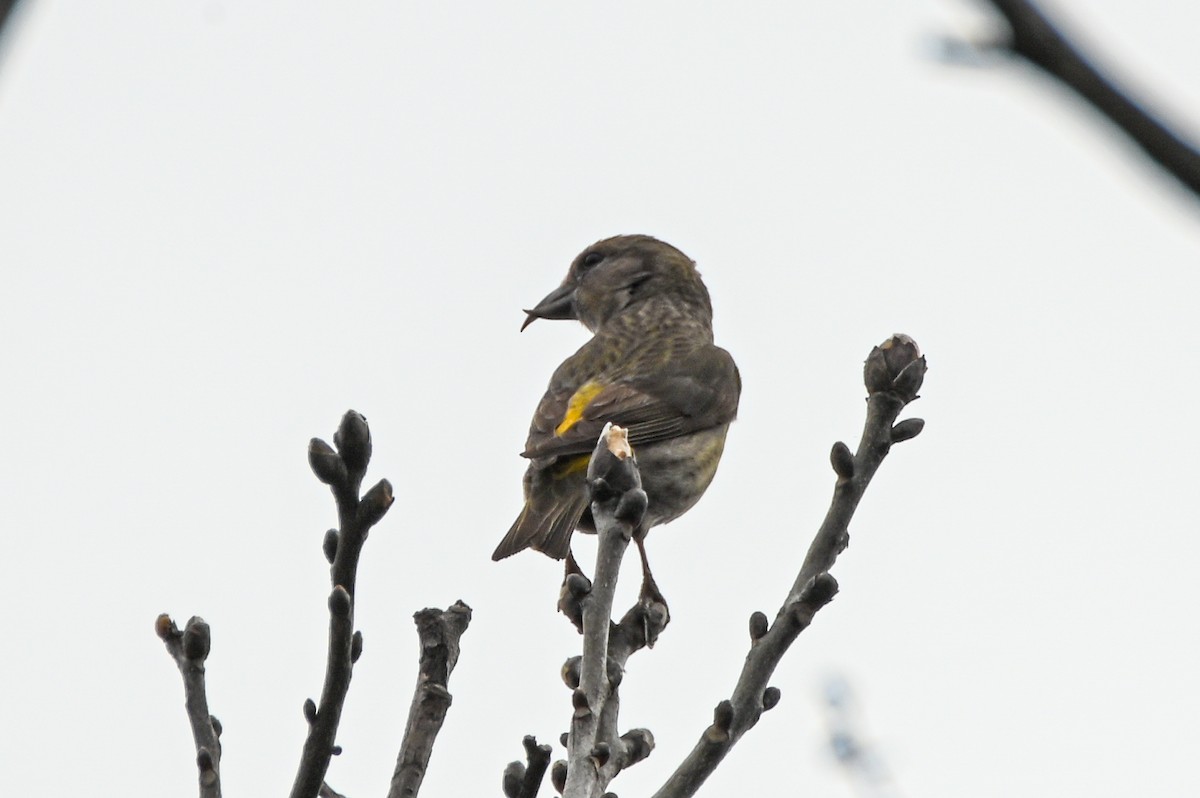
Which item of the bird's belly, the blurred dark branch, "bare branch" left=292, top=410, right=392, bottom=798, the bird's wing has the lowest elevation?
the blurred dark branch

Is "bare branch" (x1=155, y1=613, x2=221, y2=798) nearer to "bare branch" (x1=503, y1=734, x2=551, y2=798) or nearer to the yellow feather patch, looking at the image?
"bare branch" (x1=503, y1=734, x2=551, y2=798)

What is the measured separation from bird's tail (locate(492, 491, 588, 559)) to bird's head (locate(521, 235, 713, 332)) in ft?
10.0

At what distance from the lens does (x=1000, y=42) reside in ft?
3.87

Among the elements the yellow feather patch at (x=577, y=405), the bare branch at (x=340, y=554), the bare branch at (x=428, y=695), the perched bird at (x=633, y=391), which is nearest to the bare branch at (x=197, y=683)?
the bare branch at (x=340, y=554)

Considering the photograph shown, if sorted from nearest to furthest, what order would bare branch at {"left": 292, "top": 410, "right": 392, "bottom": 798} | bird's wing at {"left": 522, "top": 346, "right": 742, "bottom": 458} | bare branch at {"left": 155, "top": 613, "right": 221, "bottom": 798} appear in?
bare branch at {"left": 292, "top": 410, "right": 392, "bottom": 798} < bare branch at {"left": 155, "top": 613, "right": 221, "bottom": 798} < bird's wing at {"left": 522, "top": 346, "right": 742, "bottom": 458}

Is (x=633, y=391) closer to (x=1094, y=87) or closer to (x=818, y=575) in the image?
(x=818, y=575)

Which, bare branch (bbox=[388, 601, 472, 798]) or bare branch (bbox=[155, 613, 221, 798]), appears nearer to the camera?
bare branch (bbox=[155, 613, 221, 798])

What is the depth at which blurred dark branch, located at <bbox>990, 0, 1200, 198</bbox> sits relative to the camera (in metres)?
1.14

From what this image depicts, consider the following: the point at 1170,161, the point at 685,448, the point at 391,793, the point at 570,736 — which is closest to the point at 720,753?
the point at 570,736

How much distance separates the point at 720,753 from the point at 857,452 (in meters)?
0.83

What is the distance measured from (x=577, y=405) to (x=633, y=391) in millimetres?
357

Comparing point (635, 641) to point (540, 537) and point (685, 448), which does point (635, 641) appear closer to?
→ point (540, 537)

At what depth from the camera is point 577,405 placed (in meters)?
7.38

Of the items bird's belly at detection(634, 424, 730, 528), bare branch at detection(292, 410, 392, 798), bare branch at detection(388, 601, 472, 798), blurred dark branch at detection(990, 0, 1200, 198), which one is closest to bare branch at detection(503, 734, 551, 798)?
bare branch at detection(388, 601, 472, 798)
